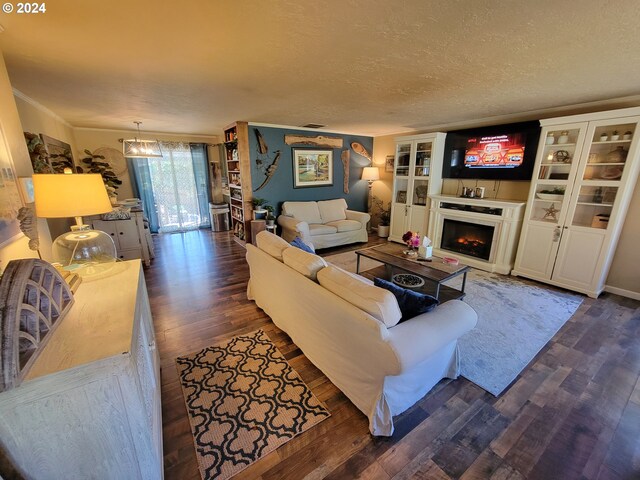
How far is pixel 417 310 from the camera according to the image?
5.70ft

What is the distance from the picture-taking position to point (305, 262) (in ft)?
6.97

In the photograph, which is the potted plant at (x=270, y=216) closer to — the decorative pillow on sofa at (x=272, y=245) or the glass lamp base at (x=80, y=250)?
the decorative pillow on sofa at (x=272, y=245)

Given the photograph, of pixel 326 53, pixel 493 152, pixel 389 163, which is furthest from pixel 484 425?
pixel 389 163

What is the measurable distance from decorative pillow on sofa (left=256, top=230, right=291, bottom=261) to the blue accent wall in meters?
2.61

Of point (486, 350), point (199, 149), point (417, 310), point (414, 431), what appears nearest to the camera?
point (414, 431)

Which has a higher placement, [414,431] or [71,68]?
[71,68]

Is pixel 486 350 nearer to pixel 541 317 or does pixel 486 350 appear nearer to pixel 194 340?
pixel 541 317

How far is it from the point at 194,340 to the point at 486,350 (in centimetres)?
263

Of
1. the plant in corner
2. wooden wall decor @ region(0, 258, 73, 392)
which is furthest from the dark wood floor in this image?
the plant in corner

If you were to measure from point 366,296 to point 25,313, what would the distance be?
1.46 metres

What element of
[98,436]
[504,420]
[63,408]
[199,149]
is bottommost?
[504,420]

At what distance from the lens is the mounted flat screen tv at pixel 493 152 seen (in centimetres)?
376

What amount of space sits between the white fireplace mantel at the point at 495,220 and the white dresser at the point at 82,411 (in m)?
4.51

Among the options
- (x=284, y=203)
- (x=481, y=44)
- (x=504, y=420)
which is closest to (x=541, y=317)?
(x=504, y=420)
